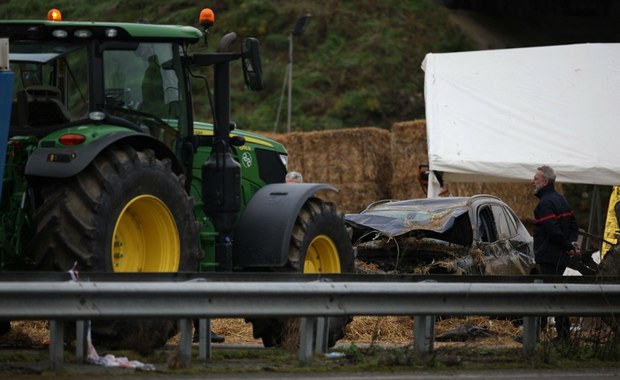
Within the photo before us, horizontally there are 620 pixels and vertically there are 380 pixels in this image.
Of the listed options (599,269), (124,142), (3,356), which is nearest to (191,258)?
(124,142)

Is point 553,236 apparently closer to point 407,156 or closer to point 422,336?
point 422,336

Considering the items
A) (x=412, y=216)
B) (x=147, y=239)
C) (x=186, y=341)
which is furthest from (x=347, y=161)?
(x=186, y=341)

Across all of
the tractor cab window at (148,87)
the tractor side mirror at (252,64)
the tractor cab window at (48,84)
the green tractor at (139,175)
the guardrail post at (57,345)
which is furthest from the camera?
the tractor side mirror at (252,64)

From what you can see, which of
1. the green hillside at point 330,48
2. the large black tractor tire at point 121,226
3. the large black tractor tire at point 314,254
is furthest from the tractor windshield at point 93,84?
the green hillside at point 330,48

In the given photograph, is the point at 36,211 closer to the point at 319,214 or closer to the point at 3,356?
the point at 3,356

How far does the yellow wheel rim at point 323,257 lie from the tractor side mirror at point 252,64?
5.99ft

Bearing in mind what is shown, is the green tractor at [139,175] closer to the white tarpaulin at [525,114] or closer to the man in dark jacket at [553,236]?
the man in dark jacket at [553,236]

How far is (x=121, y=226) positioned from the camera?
30.3ft

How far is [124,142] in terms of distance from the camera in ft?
30.5

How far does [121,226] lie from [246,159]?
2632mm

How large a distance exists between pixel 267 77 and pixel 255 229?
25.9 meters

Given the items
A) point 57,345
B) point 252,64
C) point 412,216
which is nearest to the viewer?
point 57,345

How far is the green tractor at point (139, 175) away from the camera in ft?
27.9

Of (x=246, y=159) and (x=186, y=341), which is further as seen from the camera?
(x=246, y=159)
